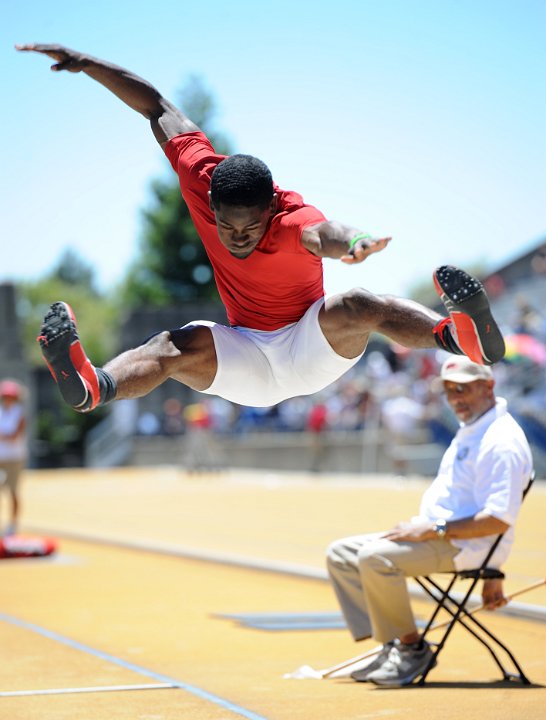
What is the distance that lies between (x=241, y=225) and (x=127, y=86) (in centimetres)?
134

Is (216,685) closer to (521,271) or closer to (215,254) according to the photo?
(215,254)

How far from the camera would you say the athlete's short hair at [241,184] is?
5.53 meters

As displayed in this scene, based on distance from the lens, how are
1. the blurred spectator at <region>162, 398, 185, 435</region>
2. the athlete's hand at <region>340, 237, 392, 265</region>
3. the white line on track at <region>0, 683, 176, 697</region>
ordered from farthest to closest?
the blurred spectator at <region>162, 398, 185, 435</region> < the white line on track at <region>0, 683, 176, 697</region> < the athlete's hand at <region>340, 237, 392, 265</region>

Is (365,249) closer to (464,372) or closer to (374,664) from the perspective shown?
(464,372)

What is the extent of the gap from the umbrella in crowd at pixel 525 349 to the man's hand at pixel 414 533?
44.4 ft

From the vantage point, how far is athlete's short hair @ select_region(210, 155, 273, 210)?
5527 mm

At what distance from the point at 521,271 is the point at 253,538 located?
14.2m

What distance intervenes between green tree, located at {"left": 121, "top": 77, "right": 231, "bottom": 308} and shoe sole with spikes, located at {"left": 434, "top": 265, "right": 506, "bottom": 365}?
5716cm

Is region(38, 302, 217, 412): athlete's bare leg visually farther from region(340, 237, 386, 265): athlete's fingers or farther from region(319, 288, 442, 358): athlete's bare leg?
region(340, 237, 386, 265): athlete's fingers

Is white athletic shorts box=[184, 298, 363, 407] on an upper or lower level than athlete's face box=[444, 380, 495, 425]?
upper

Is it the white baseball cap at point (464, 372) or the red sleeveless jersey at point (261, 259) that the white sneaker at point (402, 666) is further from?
the red sleeveless jersey at point (261, 259)

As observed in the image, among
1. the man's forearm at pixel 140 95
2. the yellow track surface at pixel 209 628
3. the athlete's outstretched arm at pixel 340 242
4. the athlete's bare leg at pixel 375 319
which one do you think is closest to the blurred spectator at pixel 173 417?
the yellow track surface at pixel 209 628

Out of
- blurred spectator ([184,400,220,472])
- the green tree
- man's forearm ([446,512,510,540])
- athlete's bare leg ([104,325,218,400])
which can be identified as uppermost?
the green tree

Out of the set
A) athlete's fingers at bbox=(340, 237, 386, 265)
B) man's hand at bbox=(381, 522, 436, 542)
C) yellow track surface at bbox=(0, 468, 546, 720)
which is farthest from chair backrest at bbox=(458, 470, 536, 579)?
Answer: athlete's fingers at bbox=(340, 237, 386, 265)
